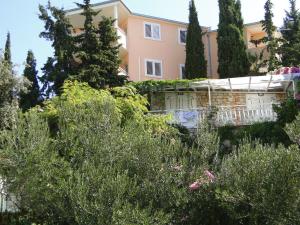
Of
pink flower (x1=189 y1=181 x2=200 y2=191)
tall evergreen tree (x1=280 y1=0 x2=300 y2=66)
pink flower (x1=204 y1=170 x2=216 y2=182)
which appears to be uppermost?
tall evergreen tree (x1=280 y1=0 x2=300 y2=66)

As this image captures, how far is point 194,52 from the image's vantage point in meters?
33.6

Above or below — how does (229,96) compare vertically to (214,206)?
above

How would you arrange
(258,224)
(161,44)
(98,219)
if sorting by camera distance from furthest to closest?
(161,44), (258,224), (98,219)

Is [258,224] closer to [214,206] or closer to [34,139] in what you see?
[214,206]

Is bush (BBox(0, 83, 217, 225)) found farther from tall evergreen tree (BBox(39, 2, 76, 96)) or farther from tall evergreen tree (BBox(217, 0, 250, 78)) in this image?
tall evergreen tree (BBox(217, 0, 250, 78))

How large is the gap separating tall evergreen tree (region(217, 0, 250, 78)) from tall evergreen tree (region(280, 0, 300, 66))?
257cm

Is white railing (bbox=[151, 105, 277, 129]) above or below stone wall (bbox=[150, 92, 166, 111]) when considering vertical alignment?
below

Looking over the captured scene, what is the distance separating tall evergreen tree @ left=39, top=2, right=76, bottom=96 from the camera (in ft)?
90.2

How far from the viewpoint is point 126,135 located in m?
9.27

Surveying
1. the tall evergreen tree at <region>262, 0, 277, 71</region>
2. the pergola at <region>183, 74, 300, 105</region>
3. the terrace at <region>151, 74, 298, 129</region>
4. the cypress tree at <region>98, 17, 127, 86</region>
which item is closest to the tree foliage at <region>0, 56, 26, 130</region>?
the cypress tree at <region>98, 17, 127, 86</region>

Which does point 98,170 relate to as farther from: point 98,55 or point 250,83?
point 98,55

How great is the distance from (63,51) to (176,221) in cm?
2045

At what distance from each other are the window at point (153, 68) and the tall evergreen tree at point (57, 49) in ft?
24.3

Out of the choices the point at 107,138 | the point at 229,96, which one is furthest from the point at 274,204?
the point at 229,96
